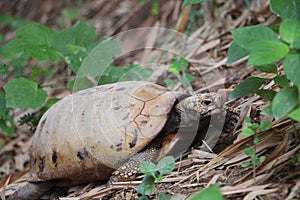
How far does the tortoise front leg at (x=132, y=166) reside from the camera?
241cm

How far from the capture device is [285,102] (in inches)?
69.2

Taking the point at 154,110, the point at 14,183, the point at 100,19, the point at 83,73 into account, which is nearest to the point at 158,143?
the point at 154,110

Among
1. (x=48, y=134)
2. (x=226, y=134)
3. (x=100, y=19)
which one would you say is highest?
(x=100, y=19)

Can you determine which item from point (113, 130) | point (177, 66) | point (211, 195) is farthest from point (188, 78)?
point (211, 195)

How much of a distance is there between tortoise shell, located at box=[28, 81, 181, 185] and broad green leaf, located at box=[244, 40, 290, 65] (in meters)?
0.86

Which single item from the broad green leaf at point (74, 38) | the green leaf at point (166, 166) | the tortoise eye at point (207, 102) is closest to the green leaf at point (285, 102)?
the green leaf at point (166, 166)

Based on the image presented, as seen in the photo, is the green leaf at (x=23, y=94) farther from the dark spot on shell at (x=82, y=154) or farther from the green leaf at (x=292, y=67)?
the green leaf at (x=292, y=67)

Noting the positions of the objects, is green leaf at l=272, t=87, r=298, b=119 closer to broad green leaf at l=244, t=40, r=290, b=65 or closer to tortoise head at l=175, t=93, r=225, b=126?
broad green leaf at l=244, t=40, r=290, b=65

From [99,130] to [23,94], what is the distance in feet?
2.65

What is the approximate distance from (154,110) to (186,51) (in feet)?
5.35

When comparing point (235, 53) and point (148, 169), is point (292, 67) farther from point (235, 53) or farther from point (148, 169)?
point (148, 169)

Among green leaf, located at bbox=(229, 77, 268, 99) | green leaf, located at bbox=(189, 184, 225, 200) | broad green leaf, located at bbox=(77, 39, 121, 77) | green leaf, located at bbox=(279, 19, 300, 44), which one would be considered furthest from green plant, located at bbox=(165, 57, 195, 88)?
green leaf, located at bbox=(189, 184, 225, 200)

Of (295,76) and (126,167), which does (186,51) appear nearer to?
(126,167)

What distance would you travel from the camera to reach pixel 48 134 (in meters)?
2.70
